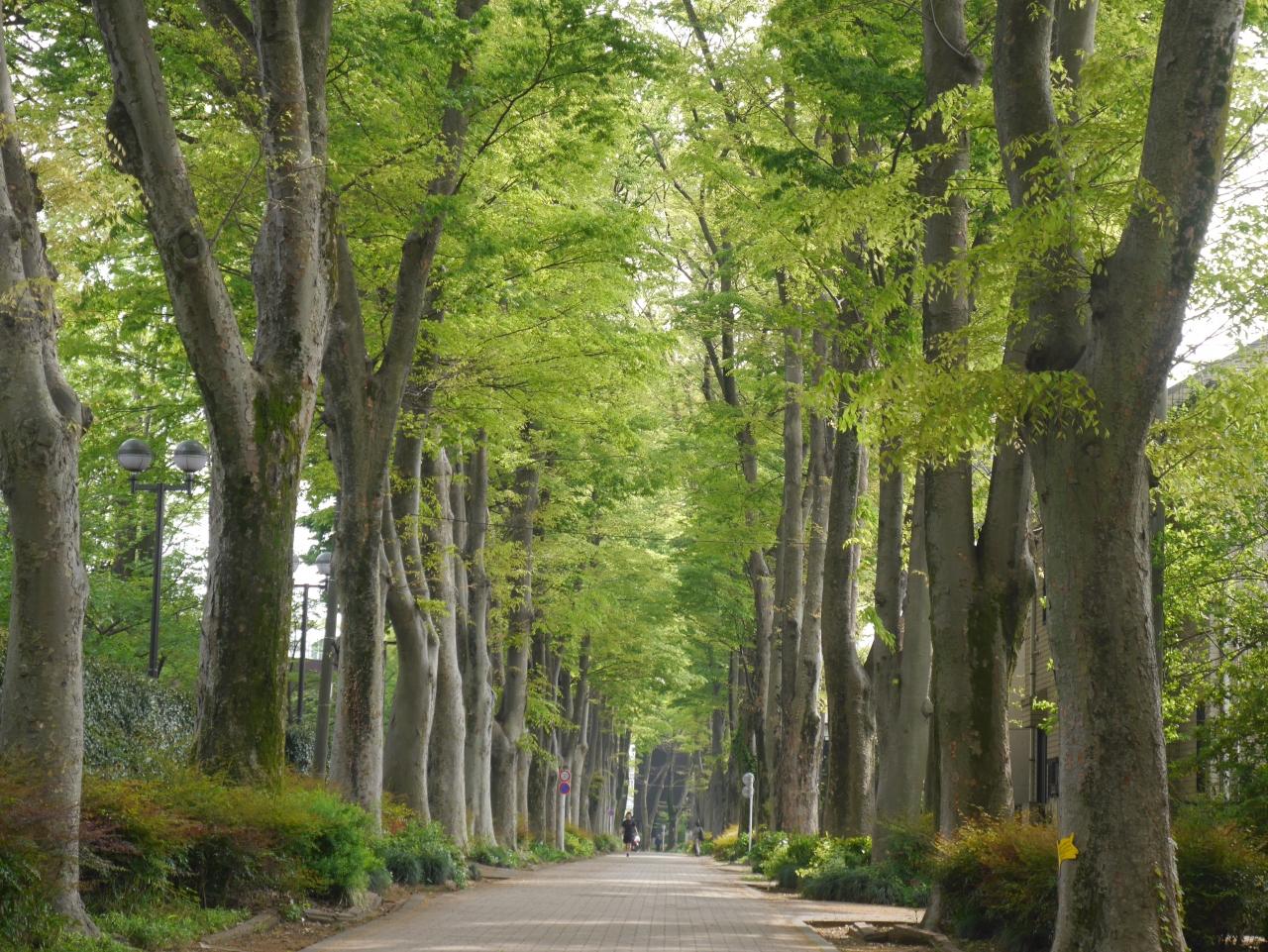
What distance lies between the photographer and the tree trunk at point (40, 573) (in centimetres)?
960

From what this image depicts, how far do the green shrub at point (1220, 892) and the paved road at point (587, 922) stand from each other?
11.8ft

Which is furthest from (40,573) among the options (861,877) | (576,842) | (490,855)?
(576,842)

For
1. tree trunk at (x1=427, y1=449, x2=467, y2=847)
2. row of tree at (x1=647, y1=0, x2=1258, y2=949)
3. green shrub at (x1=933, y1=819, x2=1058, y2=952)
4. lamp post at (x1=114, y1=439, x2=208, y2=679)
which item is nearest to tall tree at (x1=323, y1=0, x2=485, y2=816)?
lamp post at (x1=114, y1=439, x2=208, y2=679)

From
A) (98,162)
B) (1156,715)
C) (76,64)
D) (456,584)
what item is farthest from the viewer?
(456,584)

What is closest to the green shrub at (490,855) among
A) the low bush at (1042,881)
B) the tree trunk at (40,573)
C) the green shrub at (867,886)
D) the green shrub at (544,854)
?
the green shrub at (544,854)

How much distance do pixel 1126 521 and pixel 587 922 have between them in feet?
28.3

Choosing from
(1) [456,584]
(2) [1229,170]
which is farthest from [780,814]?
(2) [1229,170]

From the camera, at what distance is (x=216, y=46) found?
1553 centimetres

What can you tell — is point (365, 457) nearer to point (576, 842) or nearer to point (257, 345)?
point (257, 345)

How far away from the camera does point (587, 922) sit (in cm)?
1620

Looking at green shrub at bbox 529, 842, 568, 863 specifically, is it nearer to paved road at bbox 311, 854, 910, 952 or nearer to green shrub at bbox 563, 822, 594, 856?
green shrub at bbox 563, 822, 594, 856

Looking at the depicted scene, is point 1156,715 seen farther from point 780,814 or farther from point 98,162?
point 780,814

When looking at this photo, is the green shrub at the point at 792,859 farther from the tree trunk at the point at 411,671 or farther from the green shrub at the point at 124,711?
the green shrub at the point at 124,711

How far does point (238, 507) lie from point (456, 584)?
16.9m
